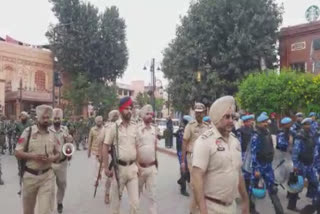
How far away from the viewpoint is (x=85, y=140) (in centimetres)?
2572

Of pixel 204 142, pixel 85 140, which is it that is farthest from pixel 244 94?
pixel 204 142

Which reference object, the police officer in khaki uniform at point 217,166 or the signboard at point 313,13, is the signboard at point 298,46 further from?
the police officer in khaki uniform at point 217,166

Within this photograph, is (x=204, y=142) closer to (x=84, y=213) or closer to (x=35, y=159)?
(x=35, y=159)

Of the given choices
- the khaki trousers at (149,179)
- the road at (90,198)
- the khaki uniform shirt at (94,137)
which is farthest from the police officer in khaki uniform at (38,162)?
the khaki uniform shirt at (94,137)

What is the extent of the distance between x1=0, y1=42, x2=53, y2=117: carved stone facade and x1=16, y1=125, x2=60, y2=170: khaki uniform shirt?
115 ft

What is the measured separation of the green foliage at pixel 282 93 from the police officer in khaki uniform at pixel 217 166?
752 inches

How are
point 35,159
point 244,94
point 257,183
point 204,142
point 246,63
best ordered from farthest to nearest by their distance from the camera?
point 246,63
point 244,94
point 257,183
point 35,159
point 204,142

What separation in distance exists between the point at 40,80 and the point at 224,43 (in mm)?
23207

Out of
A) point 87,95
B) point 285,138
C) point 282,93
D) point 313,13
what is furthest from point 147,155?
point 87,95

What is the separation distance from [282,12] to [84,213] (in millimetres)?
27076

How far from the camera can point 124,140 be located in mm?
6137

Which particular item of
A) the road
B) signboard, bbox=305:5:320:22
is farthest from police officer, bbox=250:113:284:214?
signboard, bbox=305:5:320:22

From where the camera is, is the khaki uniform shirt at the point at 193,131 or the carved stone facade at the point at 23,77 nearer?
the khaki uniform shirt at the point at 193,131

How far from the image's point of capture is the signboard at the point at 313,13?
100 feet
